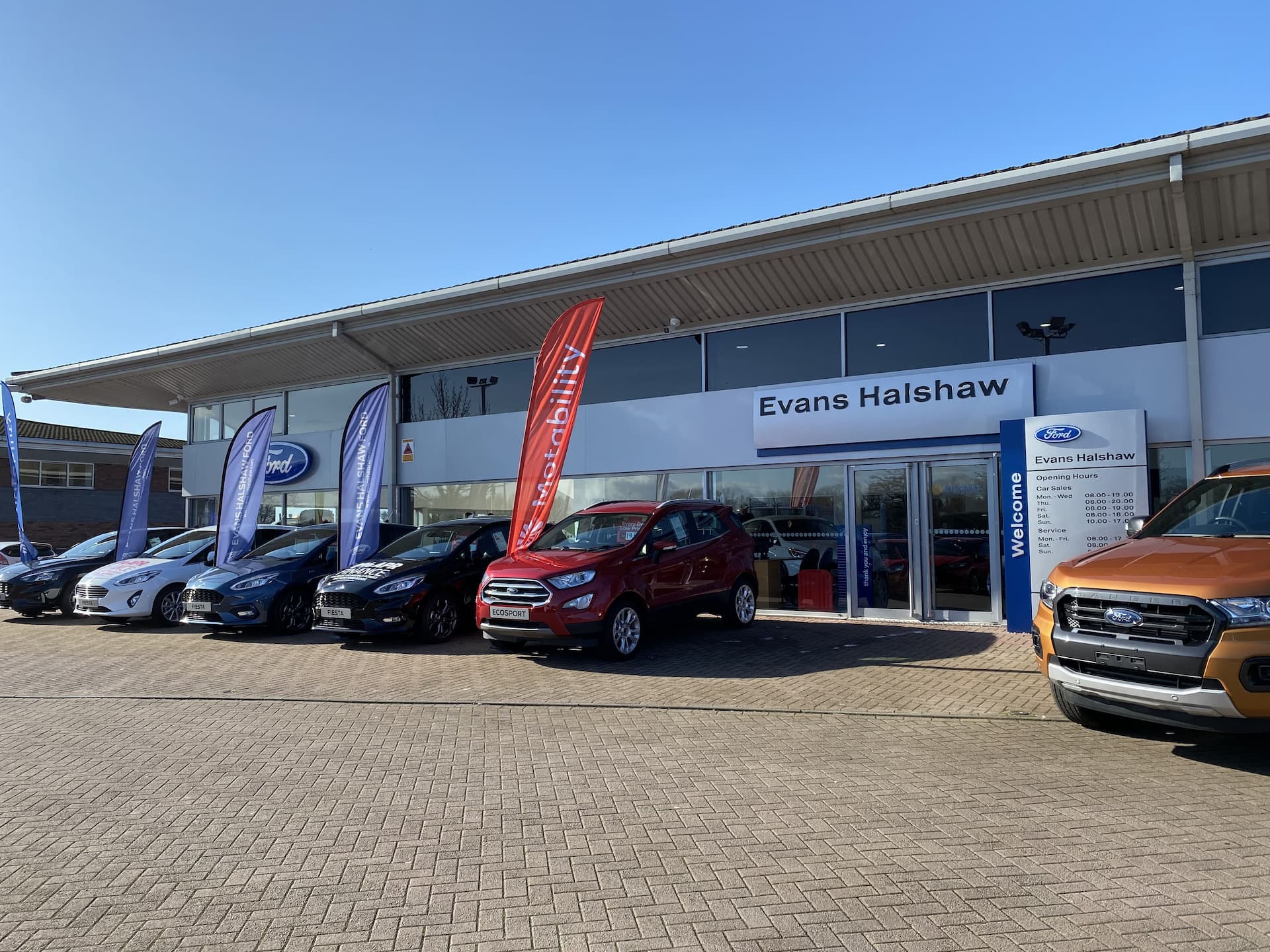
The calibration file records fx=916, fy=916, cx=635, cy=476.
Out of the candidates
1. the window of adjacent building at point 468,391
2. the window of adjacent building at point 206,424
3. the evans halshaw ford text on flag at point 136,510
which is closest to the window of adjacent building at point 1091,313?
the window of adjacent building at point 468,391

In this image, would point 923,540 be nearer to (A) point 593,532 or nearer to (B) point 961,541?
(B) point 961,541

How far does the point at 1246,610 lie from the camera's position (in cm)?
508

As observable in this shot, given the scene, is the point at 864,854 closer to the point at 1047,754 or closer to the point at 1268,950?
the point at 1268,950

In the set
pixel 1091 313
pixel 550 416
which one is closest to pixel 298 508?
pixel 550 416

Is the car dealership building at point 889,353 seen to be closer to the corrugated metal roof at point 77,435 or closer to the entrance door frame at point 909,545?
the entrance door frame at point 909,545

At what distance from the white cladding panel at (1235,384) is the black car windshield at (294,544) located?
11.7 m

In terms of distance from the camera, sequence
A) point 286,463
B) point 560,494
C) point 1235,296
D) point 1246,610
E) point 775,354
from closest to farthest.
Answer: point 1246,610 < point 1235,296 < point 775,354 < point 560,494 < point 286,463

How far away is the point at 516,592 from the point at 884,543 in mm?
5787

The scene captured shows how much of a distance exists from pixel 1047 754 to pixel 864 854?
2343 mm

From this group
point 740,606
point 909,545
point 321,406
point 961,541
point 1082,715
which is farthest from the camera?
point 321,406

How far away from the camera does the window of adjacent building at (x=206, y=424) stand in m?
22.8

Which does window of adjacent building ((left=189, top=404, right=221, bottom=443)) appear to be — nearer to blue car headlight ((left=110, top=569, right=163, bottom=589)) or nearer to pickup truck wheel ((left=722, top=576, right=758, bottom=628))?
blue car headlight ((left=110, top=569, right=163, bottom=589))

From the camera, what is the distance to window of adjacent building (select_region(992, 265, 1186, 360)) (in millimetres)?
11438

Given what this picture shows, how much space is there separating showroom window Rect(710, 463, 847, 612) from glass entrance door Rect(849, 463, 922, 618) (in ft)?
0.74
